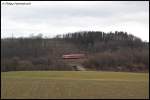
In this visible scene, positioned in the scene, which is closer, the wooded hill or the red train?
the wooded hill

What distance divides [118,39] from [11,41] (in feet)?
105

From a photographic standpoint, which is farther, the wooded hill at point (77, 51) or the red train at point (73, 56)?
the red train at point (73, 56)

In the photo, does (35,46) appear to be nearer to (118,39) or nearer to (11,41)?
(11,41)

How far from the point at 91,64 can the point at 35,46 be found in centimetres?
1460

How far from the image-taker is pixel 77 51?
165ft

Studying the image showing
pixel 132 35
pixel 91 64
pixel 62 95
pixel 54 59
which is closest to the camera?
pixel 62 95

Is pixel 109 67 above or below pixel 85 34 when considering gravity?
below

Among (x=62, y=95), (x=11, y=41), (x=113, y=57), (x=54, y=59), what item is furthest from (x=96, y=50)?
(x=62, y=95)

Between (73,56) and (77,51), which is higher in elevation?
(77,51)

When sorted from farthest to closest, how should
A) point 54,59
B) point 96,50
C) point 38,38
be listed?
point 38,38 < point 54,59 < point 96,50

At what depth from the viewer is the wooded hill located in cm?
3622

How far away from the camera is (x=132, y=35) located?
34844mm

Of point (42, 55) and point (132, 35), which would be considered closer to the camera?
point (132, 35)

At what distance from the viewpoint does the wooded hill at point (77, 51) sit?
36.2m
